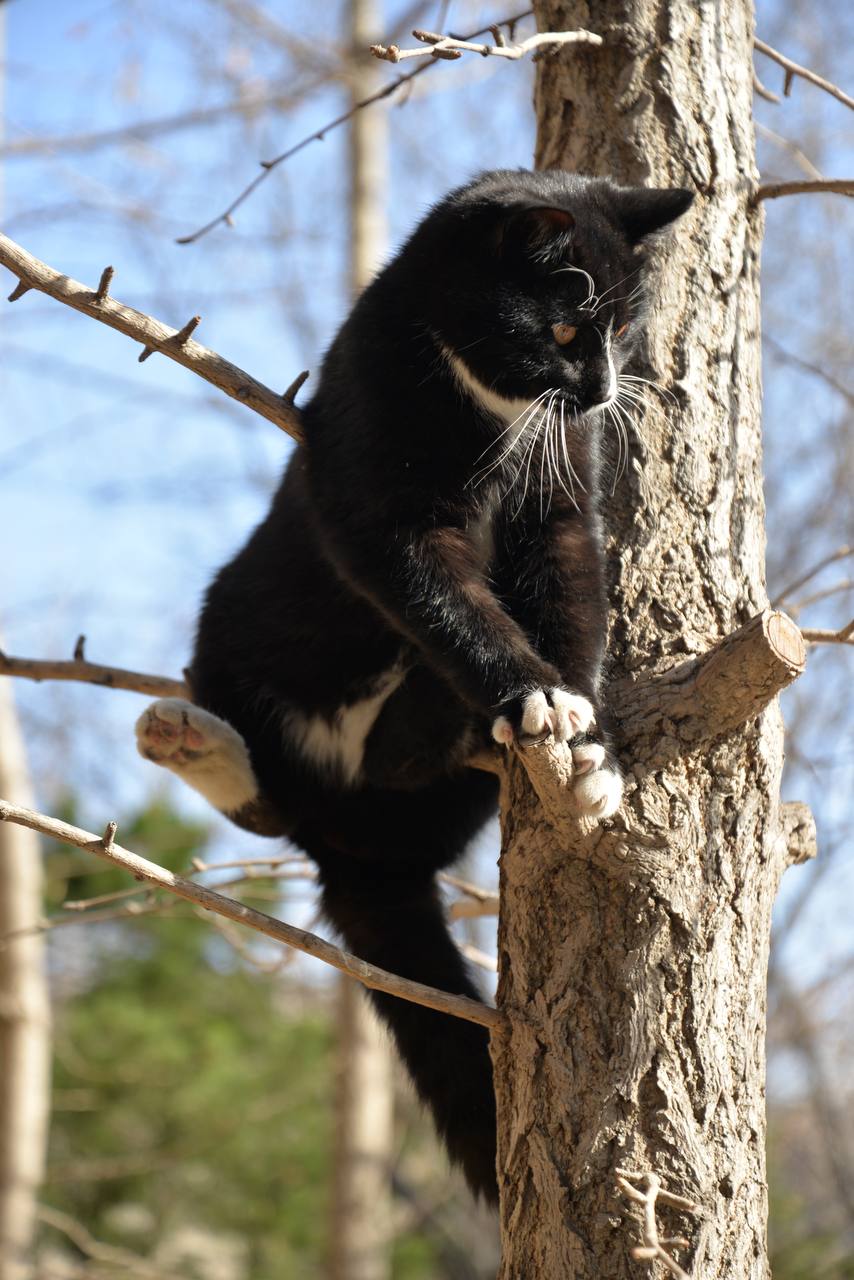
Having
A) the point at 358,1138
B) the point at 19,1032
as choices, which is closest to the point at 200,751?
the point at 19,1032

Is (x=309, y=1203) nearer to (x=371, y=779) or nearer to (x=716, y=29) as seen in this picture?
(x=371, y=779)

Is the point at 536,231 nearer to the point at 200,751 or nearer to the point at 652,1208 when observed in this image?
the point at 200,751

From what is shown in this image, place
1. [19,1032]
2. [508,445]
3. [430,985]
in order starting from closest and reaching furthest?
[508,445] < [430,985] < [19,1032]

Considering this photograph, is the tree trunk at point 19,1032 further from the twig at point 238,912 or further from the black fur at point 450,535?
the twig at point 238,912

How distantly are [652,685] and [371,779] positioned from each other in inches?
32.8

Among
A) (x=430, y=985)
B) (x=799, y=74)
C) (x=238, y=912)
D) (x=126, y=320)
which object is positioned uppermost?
(x=799, y=74)

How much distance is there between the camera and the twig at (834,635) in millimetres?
2204

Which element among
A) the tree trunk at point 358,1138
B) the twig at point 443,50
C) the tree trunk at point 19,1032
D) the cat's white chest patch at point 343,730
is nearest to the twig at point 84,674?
the cat's white chest patch at point 343,730

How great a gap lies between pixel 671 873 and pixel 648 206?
4.04 feet

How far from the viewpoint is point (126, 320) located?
6.56 feet

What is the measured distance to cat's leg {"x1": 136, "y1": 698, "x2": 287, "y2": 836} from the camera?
2691 mm

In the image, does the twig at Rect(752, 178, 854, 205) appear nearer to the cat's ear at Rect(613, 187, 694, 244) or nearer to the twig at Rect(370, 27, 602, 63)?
the cat's ear at Rect(613, 187, 694, 244)

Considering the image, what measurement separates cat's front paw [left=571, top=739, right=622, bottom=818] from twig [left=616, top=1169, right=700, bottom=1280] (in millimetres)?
516

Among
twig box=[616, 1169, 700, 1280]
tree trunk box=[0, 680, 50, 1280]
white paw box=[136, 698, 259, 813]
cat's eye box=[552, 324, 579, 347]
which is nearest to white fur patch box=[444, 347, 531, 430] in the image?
cat's eye box=[552, 324, 579, 347]
